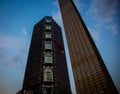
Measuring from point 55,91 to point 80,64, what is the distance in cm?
537

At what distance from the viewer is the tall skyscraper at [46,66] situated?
17.2 m

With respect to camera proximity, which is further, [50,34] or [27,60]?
[50,34]

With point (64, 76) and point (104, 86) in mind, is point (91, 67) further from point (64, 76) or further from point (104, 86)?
point (64, 76)

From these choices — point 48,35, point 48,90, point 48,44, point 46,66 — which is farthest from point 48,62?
point 48,35

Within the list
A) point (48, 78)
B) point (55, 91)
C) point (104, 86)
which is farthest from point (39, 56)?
point (104, 86)

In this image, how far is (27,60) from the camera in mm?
22109

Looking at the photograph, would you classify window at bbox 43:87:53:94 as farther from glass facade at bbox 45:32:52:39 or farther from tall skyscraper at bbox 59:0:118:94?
glass facade at bbox 45:32:52:39

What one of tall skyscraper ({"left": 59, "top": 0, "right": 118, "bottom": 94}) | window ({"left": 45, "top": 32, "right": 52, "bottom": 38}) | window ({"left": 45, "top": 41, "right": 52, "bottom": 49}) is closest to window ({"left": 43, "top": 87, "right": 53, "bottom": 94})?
tall skyscraper ({"left": 59, "top": 0, "right": 118, "bottom": 94})

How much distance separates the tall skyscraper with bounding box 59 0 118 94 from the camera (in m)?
12.1

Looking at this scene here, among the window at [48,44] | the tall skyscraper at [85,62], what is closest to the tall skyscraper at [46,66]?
the window at [48,44]

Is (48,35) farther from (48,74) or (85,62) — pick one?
(85,62)

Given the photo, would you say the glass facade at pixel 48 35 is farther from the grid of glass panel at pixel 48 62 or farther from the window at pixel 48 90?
the window at pixel 48 90

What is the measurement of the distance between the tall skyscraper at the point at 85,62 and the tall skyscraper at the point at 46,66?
379cm

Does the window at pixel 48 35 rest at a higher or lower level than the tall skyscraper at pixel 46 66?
higher
